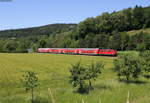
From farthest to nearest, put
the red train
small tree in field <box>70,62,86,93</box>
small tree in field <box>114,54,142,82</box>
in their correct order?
the red train < small tree in field <box>114,54,142,82</box> < small tree in field <box>70,62,86,93</box>

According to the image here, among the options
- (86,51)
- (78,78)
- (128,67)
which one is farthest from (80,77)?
(86,51)

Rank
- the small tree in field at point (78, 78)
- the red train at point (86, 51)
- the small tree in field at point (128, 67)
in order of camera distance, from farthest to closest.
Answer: the red train at point (86, 51), the small tree in field at point (128, 67), the small tree in field at point (78, 78)

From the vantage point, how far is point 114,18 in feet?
450

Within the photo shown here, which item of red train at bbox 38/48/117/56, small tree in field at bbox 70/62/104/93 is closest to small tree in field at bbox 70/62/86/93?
small tree in field at bbox 70/62/104/93

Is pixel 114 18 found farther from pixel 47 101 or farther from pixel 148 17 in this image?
pixel 47 101

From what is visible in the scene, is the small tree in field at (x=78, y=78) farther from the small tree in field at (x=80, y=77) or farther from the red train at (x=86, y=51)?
the red train at (x=86, y=51)

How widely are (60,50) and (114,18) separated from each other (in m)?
59.8

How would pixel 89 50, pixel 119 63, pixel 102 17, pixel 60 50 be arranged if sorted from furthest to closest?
pixel 102 17, pixel 60 50, pixel 89 50, pixel 119 63

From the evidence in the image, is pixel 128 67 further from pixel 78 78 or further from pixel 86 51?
pixel 86 51

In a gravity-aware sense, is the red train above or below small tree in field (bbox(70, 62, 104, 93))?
above

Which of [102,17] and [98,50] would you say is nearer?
[98,50]

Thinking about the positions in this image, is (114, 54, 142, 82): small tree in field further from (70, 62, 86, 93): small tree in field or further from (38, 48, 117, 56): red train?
(38, 48, 117, 56): red train


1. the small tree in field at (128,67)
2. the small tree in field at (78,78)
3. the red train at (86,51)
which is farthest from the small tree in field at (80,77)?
the red train at (86,51)

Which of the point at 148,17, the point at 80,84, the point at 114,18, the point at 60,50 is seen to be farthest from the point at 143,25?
the point at 80,84
